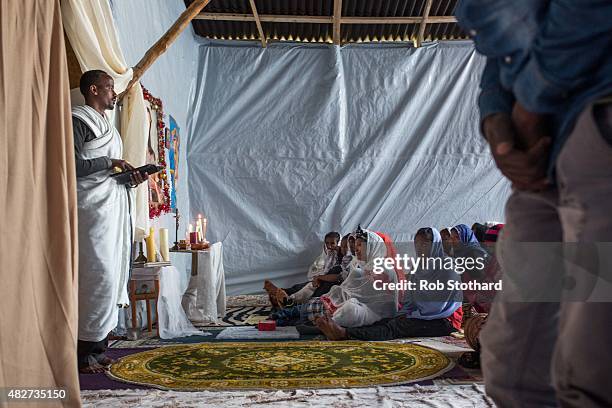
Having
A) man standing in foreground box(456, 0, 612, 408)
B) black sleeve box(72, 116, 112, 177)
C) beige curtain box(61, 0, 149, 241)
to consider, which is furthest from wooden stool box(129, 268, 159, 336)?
man standing in foreground box(456, 0, 612, 408)

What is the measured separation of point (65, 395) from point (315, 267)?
194 inches

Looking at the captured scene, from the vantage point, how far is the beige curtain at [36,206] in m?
1.80

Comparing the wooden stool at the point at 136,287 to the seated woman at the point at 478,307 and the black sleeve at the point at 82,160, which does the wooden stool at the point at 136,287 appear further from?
the seated woman at the point at 478,307

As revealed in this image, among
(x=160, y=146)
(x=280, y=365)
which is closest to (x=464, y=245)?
(x=280, y=365)

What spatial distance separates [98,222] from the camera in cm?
288

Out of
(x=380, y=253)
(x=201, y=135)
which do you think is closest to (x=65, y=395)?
(x=380, y=253)

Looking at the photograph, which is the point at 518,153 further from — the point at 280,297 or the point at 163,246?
the point at 280,297

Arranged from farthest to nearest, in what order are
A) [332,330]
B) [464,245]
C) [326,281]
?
1. [326,281]
2. [464,245]
3. [332,330]

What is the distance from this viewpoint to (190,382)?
2.62 m

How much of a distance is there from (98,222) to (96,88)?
77 cm

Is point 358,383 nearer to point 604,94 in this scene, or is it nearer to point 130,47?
point 604,94

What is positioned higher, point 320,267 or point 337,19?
point 337,19

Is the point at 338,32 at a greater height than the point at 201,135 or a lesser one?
greater

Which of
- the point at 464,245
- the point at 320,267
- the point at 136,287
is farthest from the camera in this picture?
the point at 320,267
